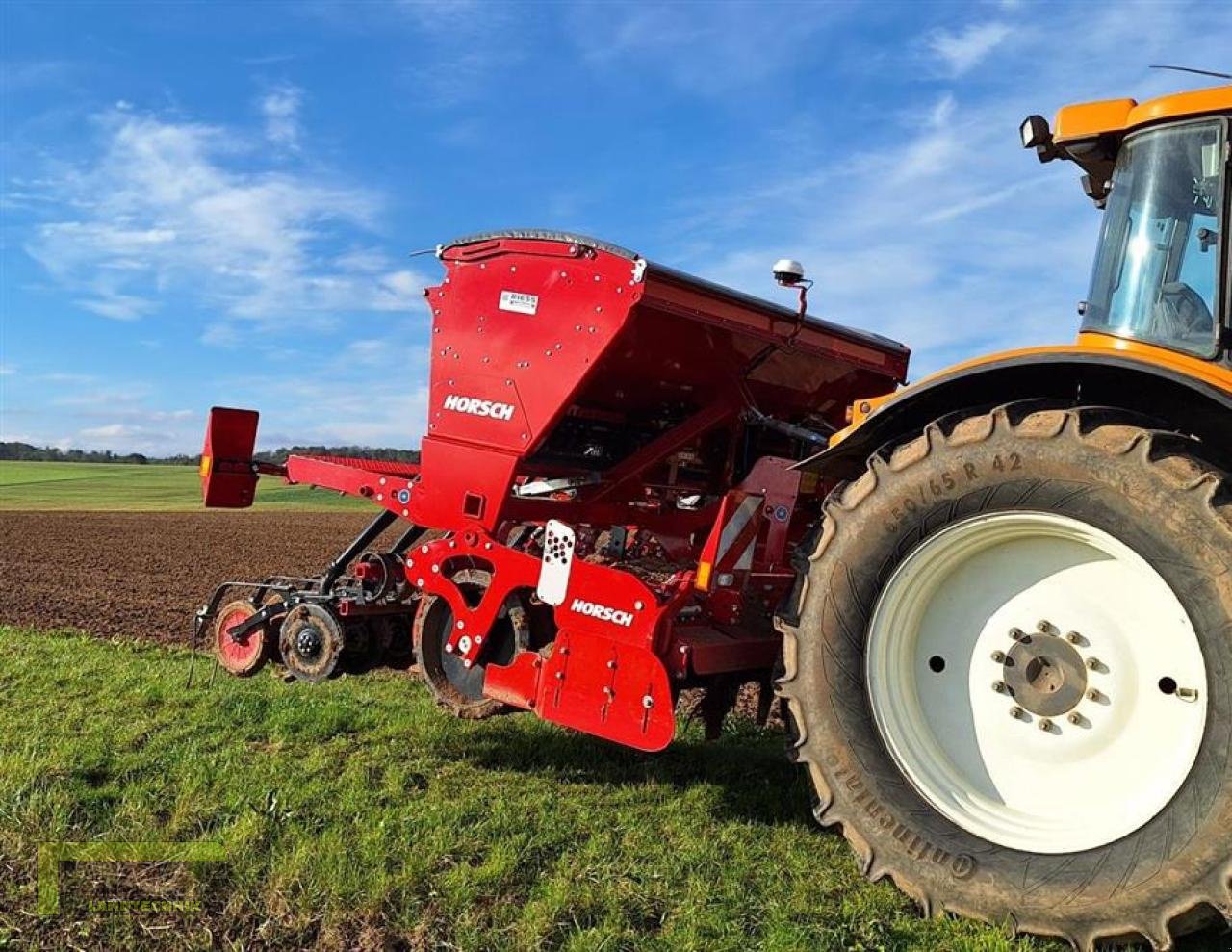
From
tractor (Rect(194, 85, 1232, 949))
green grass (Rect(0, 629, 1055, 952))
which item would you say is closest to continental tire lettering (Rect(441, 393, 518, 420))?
tractor (Rect(194, 85, 1232, 949))

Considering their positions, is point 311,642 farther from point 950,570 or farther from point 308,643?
point 950,570

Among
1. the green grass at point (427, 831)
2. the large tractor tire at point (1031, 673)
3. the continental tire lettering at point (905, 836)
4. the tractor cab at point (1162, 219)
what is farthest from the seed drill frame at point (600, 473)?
the tractor cab at point (1162, 219)

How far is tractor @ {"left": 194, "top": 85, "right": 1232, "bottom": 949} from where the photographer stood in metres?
2.67

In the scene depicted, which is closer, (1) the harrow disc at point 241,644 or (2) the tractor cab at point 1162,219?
(2) the tractor cab at point 1162,219

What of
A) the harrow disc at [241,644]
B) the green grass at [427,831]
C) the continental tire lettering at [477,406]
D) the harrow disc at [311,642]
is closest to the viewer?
the green grass at [427,831]

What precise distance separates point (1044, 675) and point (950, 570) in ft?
1.40

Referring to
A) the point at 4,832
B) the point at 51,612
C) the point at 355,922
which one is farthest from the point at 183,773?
the point at 51,612

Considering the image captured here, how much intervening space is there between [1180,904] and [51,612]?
11.2m

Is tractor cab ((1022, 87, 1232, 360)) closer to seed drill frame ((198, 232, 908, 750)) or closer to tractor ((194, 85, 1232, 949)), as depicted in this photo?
tractor ((194, 85, 1232, 949))

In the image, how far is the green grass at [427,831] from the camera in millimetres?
2836

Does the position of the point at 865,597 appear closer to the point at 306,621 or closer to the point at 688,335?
the point at 688,335

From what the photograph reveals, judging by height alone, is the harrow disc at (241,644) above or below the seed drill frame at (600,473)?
below

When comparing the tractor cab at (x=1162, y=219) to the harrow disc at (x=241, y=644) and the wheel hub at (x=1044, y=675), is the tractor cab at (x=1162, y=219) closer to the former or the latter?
the wheel hub at (x=1044, y=675)

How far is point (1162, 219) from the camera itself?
3.15m
